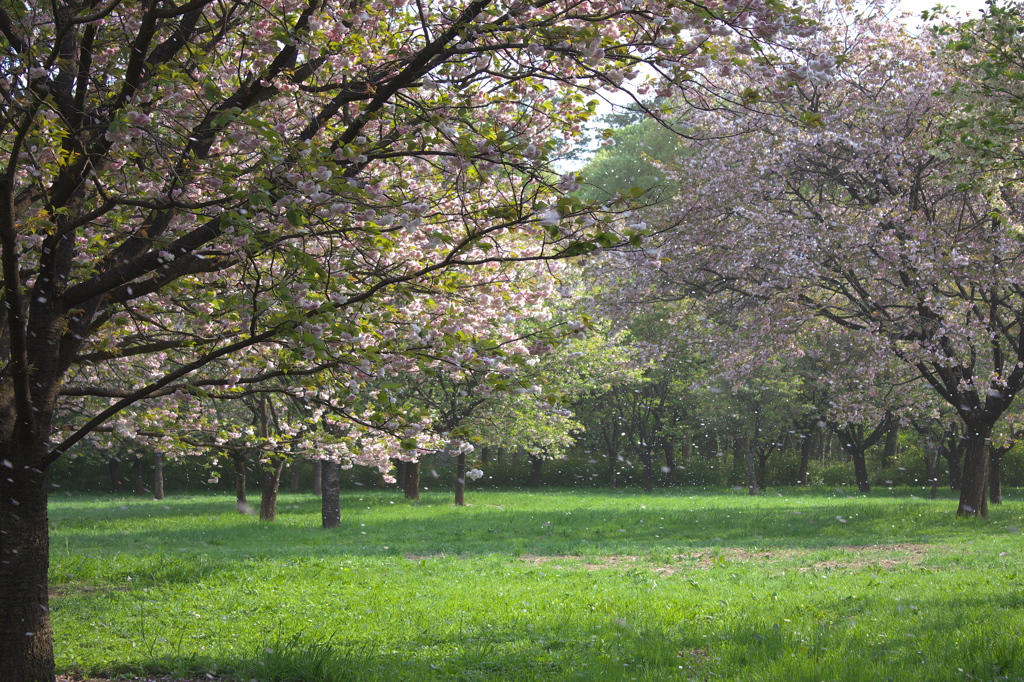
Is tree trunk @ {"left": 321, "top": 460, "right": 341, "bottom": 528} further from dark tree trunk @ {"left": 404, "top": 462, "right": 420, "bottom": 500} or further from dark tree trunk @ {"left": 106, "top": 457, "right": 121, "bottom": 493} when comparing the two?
dark tree trunk @ {"left": 106, "top": 457, "right": 121, "bottom": 493}

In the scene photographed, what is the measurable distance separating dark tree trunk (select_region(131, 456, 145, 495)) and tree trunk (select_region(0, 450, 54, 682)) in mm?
39822

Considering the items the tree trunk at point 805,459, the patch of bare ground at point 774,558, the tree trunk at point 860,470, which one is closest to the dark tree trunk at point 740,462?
the tree trunk at point 805,459

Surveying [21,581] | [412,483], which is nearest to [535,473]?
[412,483]

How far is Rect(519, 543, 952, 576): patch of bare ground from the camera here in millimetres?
13578

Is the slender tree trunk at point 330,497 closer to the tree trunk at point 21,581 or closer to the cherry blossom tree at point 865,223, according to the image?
the cherry blossom tree at point 865,223

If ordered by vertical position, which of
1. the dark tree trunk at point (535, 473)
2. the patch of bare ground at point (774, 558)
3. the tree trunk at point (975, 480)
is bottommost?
the dark tree trunk at point (535, 473)

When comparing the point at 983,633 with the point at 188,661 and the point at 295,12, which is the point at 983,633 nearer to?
the point at 188,661

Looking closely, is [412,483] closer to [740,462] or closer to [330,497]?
[330,497]

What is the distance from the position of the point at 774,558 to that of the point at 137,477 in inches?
1500

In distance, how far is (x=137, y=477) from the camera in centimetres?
4338

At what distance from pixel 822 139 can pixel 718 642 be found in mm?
13351

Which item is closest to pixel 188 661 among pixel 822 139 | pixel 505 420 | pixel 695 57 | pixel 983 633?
pixel 695 57

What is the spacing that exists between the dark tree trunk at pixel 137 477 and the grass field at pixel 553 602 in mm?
23728

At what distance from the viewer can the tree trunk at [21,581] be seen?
606cm
